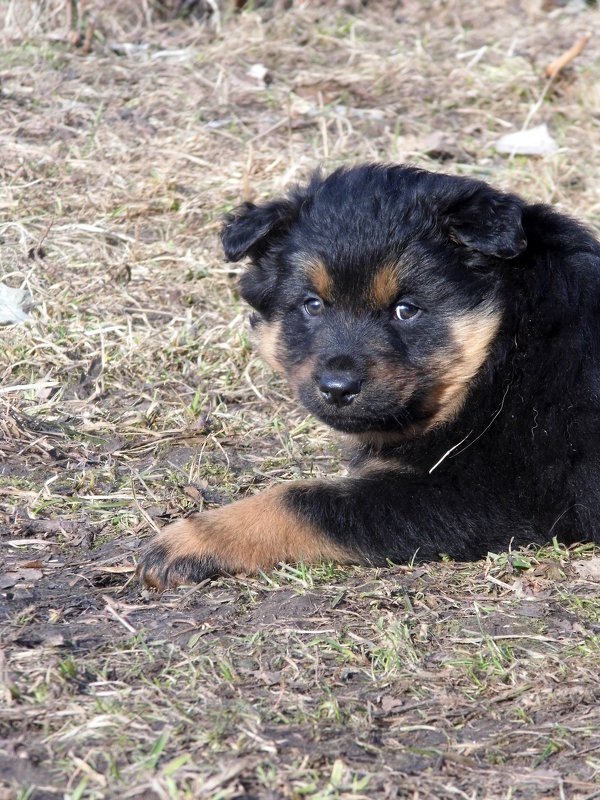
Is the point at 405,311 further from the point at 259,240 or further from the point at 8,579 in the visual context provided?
the point at 8,579

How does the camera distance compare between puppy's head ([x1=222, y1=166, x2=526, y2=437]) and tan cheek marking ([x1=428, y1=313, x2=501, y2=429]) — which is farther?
tan cheek marking ([x1=428, y1=313, x2=501, y2=429])

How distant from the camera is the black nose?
3.97m

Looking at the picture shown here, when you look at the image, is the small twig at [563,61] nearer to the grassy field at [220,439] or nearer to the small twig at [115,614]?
the grassy field at [220,439]

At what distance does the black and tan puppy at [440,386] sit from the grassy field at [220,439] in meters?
0.15

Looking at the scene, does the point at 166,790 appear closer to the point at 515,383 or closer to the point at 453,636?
the point at 453,636

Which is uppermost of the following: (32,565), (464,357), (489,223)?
(489,223)

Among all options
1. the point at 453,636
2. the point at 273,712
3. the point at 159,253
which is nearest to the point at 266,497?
the point at 453,636

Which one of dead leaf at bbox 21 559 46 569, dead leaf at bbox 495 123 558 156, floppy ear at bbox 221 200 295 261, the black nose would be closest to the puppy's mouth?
the black nose

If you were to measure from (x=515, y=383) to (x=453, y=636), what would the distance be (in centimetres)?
112

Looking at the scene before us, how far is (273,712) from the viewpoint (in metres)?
3.05

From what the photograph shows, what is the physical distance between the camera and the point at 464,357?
4172mm

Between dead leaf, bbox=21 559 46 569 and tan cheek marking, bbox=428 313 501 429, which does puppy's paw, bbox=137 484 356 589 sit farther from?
Answer: tan cheek marking, bbox=428 313 501 429

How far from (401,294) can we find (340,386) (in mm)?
480

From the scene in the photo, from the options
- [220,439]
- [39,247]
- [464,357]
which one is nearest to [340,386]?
[464,357]
